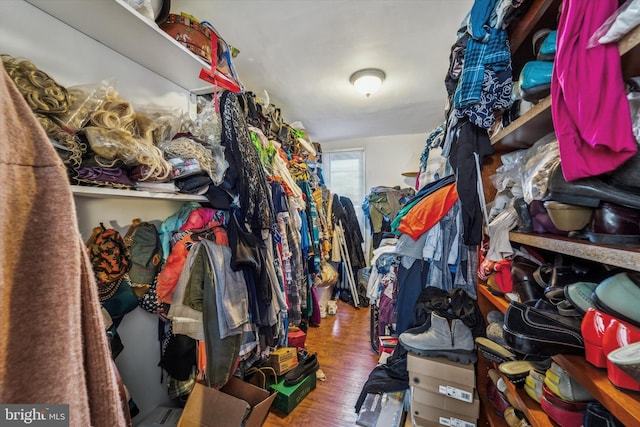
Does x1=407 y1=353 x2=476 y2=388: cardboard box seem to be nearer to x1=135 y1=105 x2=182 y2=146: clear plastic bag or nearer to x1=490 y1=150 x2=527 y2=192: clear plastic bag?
x1=490 y1=150 x2=527 y2=192: clear plastic bag

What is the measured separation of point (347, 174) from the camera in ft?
Answer: 13.0

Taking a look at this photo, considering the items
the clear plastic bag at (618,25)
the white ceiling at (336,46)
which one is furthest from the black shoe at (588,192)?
the white ceiling at (336,46)

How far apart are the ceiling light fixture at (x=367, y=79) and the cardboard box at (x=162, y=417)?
2429 millimetres

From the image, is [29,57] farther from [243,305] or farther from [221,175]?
[243,305]

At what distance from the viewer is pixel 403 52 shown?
1711 mm

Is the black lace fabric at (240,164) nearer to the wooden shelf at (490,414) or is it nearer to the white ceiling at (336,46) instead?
the white ceiling at (336,46)

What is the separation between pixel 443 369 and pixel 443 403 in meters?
0.16

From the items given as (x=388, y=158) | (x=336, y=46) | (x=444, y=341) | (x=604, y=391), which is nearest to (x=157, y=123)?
(x=336, y=46)

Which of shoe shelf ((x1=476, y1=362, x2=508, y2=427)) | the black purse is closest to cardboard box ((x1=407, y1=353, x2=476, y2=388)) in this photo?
shoe shelf ((x1=476, y1=362, x2=508, y2=427))

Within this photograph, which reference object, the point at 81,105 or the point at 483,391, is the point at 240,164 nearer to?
the point at 81,105

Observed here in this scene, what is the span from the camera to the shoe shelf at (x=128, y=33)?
854mm

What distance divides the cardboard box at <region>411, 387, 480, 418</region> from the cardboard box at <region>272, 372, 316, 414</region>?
0.76 m

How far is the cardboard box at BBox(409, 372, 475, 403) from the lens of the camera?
3.47 feet

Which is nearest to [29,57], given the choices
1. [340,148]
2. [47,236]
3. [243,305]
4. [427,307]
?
[47,236]
